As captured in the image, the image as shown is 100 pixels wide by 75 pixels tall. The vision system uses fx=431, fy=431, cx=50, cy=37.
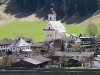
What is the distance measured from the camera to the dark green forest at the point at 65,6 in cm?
13862

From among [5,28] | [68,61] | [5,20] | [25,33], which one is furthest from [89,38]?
[5,20]

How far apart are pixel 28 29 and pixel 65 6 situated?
24.8 metres

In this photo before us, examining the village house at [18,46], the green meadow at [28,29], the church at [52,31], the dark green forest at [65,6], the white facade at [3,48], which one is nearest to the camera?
the village house at [18,46]

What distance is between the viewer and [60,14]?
14288cm

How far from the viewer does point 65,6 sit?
146m

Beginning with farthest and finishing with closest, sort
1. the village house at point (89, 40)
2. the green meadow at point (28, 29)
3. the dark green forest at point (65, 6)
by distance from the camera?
the dark green forest at point (65, 6) → the green meadow at point (28, 29) → the village house at point (89, 40)

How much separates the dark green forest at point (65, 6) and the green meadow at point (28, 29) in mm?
12436

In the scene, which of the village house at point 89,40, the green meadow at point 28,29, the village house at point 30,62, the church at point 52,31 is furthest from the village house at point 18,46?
the green meadow at point 28,29

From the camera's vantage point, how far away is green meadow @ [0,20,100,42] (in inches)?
4528

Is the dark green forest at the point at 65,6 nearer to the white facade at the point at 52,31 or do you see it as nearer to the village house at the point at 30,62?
the white facade at the point at 52,31

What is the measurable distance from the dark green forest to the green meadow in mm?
12436

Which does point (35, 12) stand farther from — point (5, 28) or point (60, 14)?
point (5, 28)

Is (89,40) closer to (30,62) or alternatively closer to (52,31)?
(52,31)

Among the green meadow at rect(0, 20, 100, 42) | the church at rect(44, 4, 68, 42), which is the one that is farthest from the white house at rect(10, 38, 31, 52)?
the green meadow at rect(0, 20, 100, 42)
